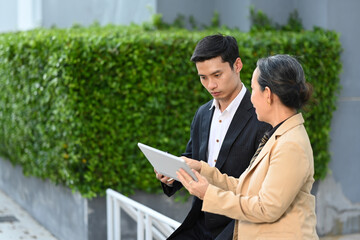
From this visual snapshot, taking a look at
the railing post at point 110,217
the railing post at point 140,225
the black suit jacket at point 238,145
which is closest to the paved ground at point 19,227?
the railing post at point 110,217

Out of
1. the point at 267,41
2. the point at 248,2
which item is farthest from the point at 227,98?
the point at 248,2

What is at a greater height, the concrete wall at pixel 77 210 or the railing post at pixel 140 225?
the railing post at pixel 140 225

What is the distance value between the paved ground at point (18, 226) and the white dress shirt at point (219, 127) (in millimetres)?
3528

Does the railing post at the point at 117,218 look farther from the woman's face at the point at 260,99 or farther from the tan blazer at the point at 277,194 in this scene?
the woman's face at the point at 260,99

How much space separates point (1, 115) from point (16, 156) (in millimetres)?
616

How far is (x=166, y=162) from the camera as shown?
2717mm

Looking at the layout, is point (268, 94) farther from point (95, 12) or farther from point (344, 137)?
point (95, 12)

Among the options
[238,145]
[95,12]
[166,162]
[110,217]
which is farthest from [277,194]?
[95,12]

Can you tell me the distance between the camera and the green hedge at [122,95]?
5344 mm

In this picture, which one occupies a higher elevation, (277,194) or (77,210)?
(277,194)

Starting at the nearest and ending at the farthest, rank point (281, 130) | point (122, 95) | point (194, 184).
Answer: point (281, 130)
point (194, 184)
point (122, 95)

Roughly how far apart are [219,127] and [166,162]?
0.58 meters

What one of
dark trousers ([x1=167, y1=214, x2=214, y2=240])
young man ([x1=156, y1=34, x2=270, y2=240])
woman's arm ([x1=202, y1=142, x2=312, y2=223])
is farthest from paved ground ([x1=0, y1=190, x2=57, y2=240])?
woman's arm ([x1=202, y1=142, x2=312, y2=223])

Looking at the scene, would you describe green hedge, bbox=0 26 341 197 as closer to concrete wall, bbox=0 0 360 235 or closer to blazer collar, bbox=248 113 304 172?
concrete wall, bbox=0 0 360 235
